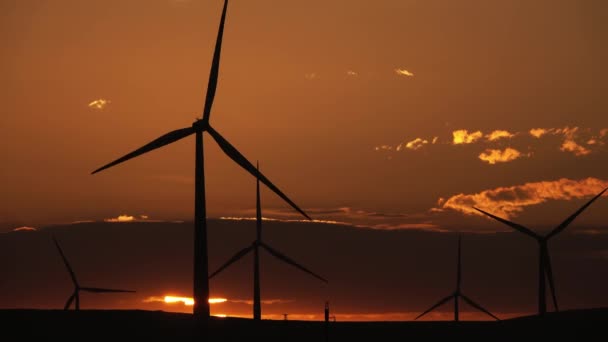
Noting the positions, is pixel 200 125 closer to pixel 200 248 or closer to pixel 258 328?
pixel 200 248

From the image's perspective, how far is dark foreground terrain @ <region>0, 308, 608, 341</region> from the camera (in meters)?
114

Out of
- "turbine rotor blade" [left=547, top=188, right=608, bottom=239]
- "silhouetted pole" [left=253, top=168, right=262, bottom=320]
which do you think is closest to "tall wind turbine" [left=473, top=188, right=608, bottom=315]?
"turbine rotor blade" [left=547, top=188, right=608, bottom=239]

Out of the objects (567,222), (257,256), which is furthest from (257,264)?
(567,222)

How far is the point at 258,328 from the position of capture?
12725 cm

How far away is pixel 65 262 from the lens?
13600cm

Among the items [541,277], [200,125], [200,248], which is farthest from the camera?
[541,277]

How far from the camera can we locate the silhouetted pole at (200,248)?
7588 cm

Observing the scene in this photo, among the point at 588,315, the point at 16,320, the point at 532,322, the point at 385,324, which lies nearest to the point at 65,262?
the point at 16,320

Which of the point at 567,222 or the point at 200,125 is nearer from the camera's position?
the point at 200,125

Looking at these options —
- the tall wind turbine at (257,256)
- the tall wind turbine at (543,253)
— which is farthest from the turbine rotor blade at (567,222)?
the tall wind turbine at (257,256)

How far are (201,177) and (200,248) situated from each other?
552 centimetres

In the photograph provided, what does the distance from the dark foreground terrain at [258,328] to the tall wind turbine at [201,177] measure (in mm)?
24096

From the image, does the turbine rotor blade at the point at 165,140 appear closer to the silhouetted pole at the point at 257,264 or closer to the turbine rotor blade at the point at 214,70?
the turbine rotor blade at the point at 214,70

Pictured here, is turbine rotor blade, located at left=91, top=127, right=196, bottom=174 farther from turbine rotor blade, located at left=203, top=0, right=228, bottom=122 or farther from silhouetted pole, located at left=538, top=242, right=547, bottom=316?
silhouetted pole, located at left=538, top=242, right=547, bottom=316
